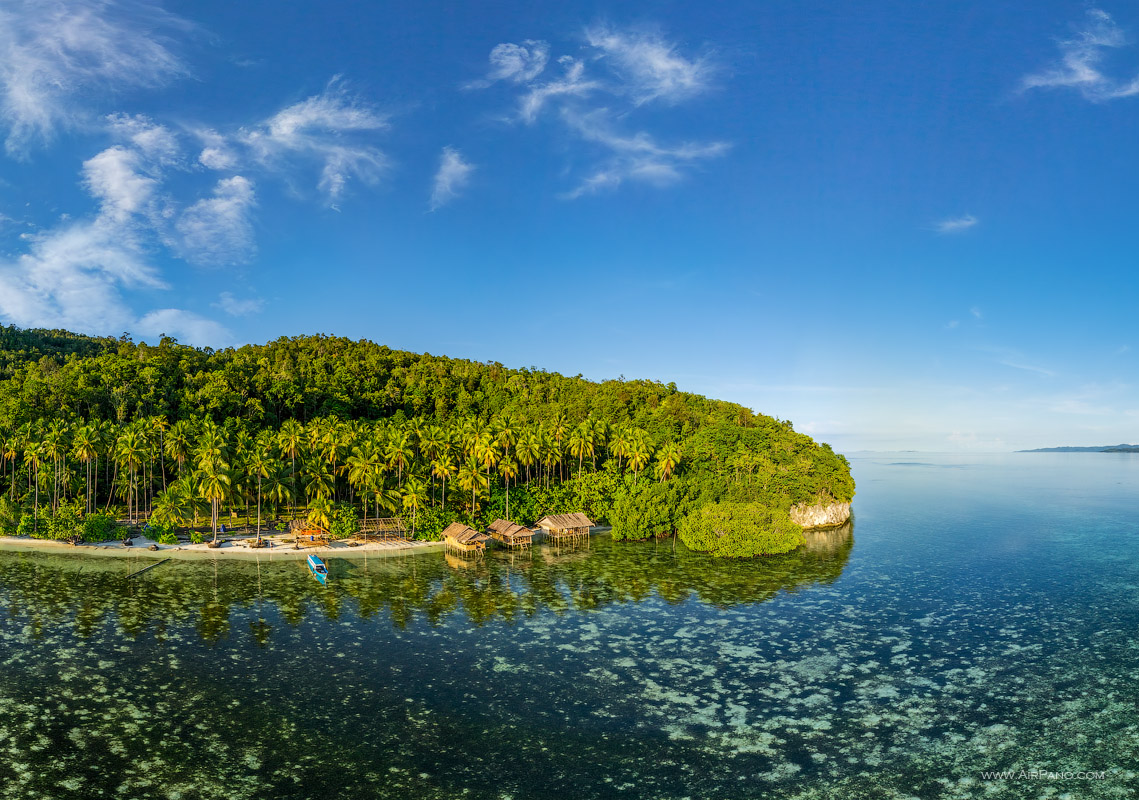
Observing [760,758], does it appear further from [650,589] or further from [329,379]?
[329,379]

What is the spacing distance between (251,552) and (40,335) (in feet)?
381

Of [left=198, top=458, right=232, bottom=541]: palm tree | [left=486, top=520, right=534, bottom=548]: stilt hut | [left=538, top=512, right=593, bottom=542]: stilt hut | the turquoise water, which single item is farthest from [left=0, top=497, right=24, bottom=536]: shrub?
[left=538, top=512, right=593, bottom=542]: stilt hut

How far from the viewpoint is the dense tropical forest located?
65.6 metres

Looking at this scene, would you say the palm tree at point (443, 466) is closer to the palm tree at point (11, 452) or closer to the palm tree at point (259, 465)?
A: the palm tree at point (259, 465)

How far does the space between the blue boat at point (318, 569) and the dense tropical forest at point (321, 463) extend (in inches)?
400

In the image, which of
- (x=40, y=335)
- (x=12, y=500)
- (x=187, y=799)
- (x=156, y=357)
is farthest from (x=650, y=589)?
(x=40, y=335)

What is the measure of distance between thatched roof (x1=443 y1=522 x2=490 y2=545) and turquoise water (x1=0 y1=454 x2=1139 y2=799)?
18.0 ft

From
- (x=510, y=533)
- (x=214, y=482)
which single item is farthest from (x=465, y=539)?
(x=214, y=482)

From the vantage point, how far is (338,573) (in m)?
53.6

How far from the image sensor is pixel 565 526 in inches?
2736

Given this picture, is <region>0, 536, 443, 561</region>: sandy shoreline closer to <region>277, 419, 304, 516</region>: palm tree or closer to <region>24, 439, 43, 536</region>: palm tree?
<region>24, 439, 43, 536</region>: palm tree

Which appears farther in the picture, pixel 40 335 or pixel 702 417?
pixel 40 335

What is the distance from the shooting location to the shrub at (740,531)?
2437 inches

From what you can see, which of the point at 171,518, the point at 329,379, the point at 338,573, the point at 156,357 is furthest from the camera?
the point at 329,379
